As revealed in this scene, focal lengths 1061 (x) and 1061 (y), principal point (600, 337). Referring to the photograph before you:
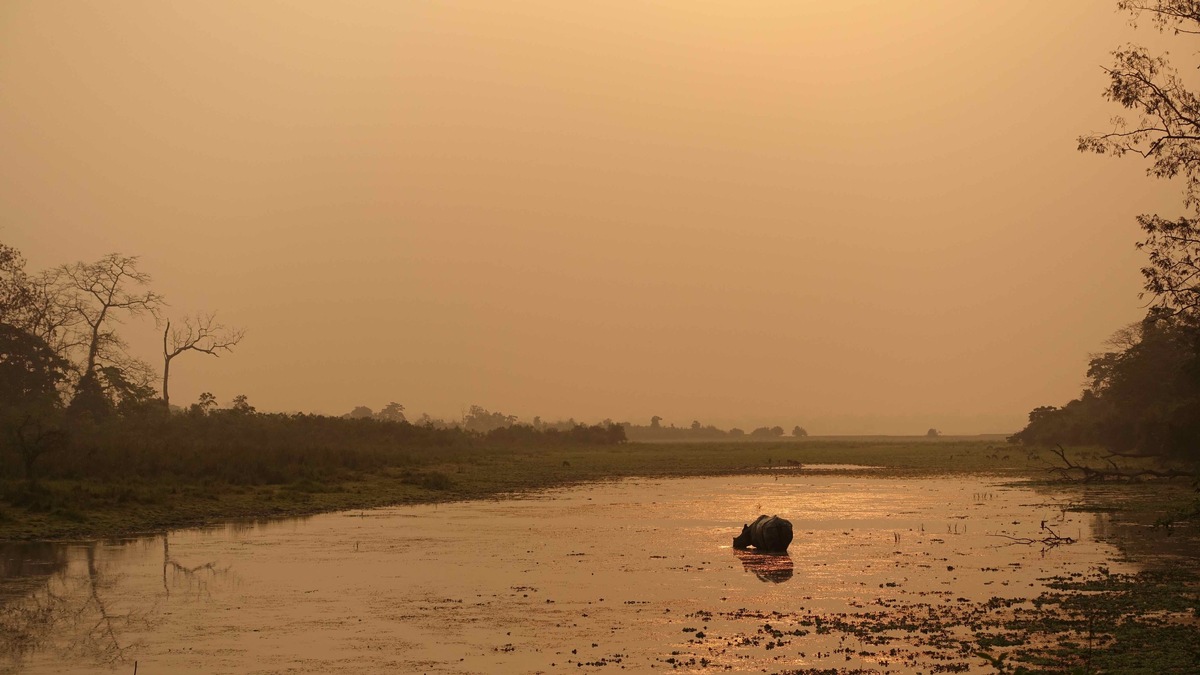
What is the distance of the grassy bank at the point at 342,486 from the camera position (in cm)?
3216

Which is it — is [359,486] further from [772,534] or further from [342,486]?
[772,534]

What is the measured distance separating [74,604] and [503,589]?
25.6 ft

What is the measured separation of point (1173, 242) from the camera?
1772 cm

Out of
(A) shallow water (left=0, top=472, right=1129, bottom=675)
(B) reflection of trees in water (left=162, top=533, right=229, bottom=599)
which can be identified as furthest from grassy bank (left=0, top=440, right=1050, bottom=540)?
(B) reflection of trees in water (left=162, top=533, right=229, bottom=599)

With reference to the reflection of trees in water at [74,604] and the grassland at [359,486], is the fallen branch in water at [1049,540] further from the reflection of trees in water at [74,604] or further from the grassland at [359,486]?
the grassland at [359,486]

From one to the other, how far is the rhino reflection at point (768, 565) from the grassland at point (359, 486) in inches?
709

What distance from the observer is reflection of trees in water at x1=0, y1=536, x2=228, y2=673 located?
1541 cm

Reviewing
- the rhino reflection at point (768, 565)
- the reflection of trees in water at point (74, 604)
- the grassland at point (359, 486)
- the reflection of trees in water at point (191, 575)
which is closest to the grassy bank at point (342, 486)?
the grassland at point (359, 486)

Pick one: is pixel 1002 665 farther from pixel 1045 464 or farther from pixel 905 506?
pixel 1045 464

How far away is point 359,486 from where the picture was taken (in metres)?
49.2

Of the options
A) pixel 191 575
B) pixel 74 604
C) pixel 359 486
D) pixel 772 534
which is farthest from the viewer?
pixel 359 486

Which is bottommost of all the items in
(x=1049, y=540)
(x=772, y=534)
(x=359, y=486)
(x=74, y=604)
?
(x=74, y=604)

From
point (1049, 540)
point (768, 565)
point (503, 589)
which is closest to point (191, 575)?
point (503, 589)

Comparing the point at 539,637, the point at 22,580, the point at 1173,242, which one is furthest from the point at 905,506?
the point at 22,580
